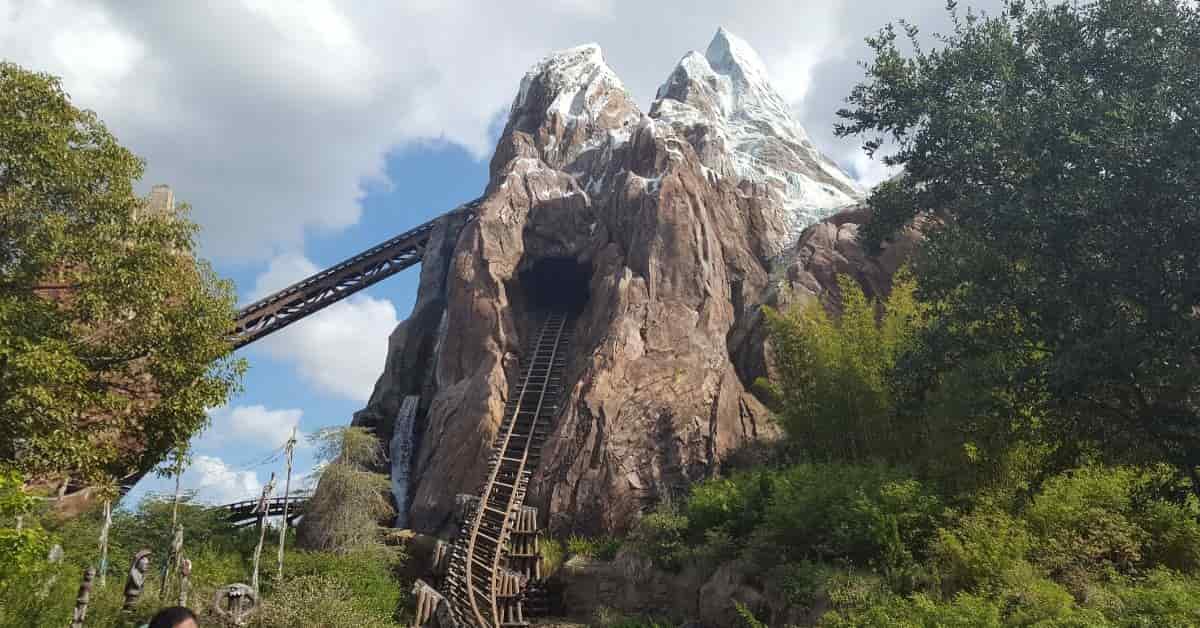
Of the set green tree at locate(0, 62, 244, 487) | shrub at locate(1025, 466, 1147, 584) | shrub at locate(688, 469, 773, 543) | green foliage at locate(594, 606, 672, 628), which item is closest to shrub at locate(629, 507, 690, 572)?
shrub at locate(688, 469, 773, 543)

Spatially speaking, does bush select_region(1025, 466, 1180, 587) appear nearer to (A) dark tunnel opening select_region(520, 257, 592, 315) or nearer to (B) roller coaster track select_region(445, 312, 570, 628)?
→ (B) roller coaster track select_region(445, 312, 570, 628)

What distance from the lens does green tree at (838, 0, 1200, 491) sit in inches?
319

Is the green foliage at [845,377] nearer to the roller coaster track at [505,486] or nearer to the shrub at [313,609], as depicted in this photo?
the roller coaster track at [505,486]

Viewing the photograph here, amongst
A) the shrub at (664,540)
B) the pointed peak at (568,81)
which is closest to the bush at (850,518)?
the shrub at (664,540)

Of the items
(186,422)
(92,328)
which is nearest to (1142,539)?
(186,422)

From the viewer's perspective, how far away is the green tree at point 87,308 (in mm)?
8141

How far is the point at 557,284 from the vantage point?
24.5 meters

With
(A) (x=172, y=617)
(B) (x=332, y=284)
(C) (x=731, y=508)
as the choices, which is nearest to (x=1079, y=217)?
(C) (x=731, y=508)

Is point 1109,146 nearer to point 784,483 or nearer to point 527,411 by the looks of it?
point 784,483

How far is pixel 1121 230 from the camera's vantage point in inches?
336

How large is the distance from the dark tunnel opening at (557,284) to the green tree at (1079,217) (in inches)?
503

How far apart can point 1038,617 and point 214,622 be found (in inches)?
440

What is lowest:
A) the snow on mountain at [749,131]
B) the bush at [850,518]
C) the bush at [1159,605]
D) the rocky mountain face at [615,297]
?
the bush at [1159,605]

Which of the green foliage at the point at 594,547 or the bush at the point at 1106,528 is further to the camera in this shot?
the green foliage at the point at 594,547
